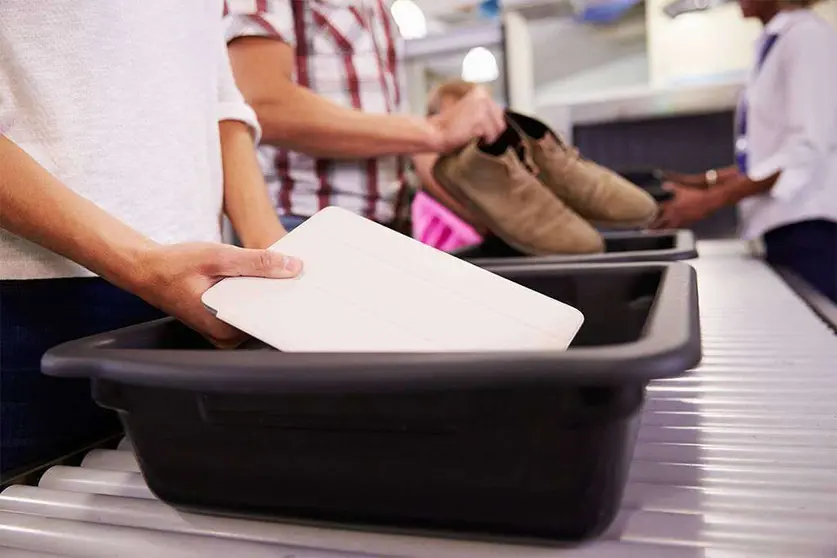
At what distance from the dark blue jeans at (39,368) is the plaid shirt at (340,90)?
0.52m

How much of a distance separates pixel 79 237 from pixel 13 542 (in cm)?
18

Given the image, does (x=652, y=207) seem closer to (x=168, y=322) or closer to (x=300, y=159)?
(x=300, y=159)

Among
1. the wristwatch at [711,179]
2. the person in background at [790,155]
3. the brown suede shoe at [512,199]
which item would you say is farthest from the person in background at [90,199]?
the wristwatch at [711,179]

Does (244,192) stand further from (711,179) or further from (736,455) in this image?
(711,179)

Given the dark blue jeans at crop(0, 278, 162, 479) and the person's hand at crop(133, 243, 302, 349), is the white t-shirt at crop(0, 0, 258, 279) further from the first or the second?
the person's hand at crop(133, 243, 302, 349)

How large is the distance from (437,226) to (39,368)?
111 centimetres

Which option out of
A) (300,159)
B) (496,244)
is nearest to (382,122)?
(300,159)

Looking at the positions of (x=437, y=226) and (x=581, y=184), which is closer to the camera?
(x=581, y=184)

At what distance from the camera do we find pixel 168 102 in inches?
22.5

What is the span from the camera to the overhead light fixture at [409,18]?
297 centimetres

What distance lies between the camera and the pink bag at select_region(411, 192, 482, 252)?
152 centimetres

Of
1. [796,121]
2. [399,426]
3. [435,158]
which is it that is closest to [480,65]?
[796,121]

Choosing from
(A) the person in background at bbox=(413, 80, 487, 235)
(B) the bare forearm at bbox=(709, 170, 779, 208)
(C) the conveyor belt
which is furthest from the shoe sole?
(B) the bare forearm at bbox=(709, 170, 779, 208)

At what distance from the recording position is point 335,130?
94 centimetres
